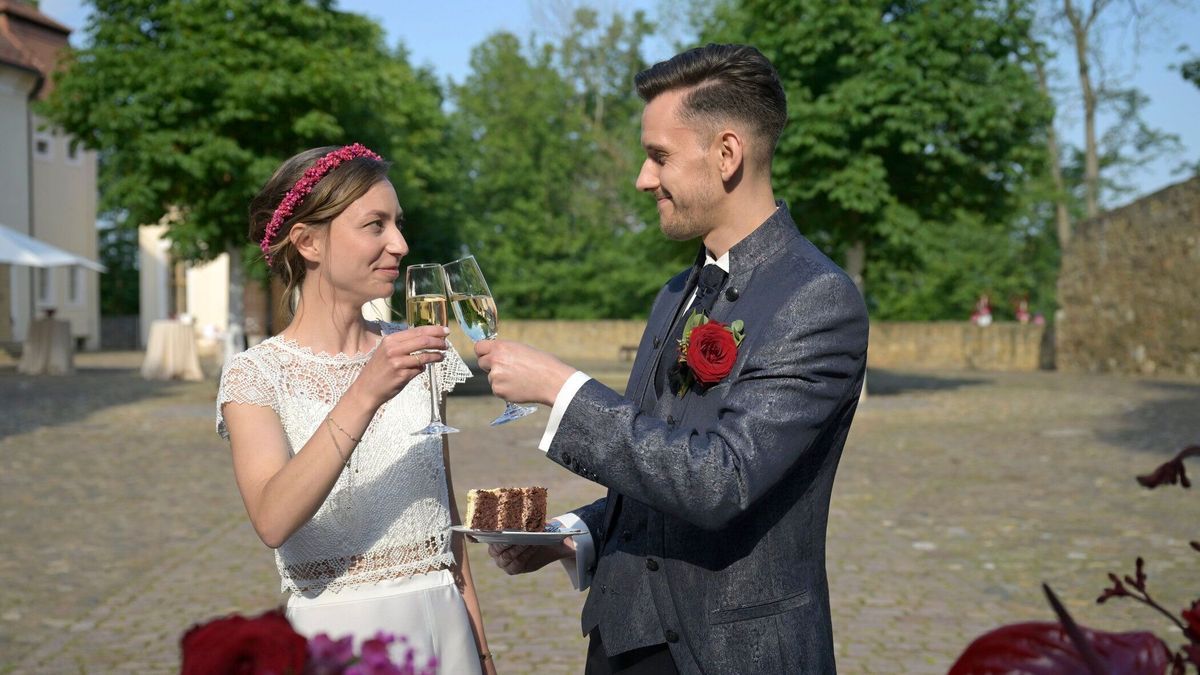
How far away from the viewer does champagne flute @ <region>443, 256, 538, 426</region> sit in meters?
2.51

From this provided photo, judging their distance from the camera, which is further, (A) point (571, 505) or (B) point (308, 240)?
(A) point (571, 505)

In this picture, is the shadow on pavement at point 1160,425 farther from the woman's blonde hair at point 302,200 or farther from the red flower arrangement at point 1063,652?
the red flower arrangement at point 1063,652

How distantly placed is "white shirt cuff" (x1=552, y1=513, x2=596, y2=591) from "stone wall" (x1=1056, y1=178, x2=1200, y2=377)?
28.5 meters

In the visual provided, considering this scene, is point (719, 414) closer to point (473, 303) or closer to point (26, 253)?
point (473, 303)

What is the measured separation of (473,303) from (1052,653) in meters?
1.77

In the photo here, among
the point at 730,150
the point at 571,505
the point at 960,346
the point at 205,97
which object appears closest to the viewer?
the point at 730,150

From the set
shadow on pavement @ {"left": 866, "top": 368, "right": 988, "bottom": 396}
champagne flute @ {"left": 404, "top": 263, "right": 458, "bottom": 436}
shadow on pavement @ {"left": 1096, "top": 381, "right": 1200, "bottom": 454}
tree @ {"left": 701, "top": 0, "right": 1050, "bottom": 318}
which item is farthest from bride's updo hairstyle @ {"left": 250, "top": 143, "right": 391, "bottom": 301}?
shadow on pavement @ {"left": 866, "top": 368, "right": 988, "bottom": 396}

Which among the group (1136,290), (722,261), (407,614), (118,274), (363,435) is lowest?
(407,614)

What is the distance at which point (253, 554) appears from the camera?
27.6 feet

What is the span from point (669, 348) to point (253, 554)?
21.2 ft

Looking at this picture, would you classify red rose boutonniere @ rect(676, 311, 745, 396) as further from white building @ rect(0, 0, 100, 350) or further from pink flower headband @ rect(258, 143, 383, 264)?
white building @ rect(0, 0, 100, 350)

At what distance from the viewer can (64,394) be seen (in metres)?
22.9

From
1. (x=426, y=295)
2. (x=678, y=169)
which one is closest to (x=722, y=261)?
(x=678, y=169)

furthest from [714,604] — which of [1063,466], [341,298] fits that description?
[1063,466]
